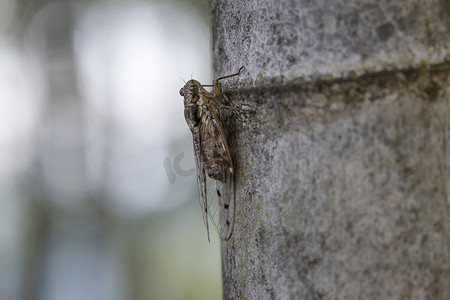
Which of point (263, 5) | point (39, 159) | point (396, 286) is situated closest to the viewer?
point (396, 286)

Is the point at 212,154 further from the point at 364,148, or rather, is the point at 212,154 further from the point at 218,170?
the point at 364,148

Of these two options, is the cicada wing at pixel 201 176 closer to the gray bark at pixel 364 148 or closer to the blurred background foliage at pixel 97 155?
the gray bark at pixel 364 148

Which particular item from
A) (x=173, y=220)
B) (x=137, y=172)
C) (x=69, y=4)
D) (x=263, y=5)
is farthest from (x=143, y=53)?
(x=263, y=5)

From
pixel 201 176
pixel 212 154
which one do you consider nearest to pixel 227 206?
pixel 212 154

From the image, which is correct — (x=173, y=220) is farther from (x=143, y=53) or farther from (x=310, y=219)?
(x=310, y=219)

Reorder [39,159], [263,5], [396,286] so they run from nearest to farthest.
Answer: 1. [396,286]
2. [263,5]
3. [39,159]

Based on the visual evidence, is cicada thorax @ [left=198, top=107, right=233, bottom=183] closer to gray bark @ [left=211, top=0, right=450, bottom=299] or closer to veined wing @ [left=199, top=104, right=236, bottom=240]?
veined wing @ [left=199, top=104, right=236, bottom=240]

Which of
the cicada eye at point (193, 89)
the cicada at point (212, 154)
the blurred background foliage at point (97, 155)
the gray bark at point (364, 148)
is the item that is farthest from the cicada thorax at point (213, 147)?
the blurred background foliage at point (97, 155)
